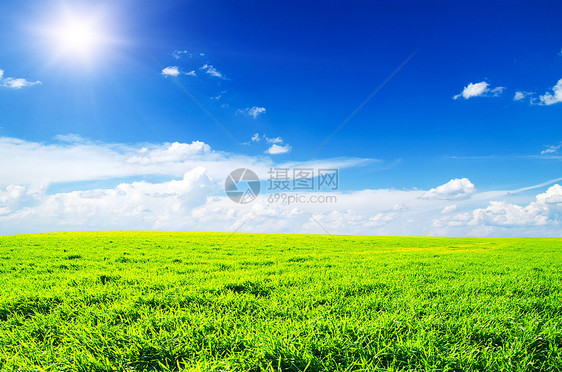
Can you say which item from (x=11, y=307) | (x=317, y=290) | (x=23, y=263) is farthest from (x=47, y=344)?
(x=23, y=263)

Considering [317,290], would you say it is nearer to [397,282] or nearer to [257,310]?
[257,310]

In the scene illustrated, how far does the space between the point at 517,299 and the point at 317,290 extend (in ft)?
12.3

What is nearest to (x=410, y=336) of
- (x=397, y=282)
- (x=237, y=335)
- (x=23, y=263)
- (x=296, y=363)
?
(x=296, y=363)

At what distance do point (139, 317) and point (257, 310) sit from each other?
1.90 meters

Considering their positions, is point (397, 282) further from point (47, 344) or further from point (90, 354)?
point (47, 344)

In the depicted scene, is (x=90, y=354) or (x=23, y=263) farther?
(x=23, y=263)

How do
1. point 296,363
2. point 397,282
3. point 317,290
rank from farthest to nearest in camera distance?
point 397,282
point 317,290
point 296,363

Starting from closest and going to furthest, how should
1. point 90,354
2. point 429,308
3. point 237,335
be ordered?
1. point 90,354
2. point 237,335
3. point 429,308

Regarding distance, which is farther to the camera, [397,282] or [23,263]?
[23,263]

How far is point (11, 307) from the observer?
5176 mm

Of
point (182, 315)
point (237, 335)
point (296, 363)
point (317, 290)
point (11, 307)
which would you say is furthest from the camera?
point (317, 290)

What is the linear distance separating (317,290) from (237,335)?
8.38ft

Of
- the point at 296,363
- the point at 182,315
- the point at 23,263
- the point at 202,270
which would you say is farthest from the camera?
the point at 23,263

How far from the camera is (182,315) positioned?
4.31 meters
